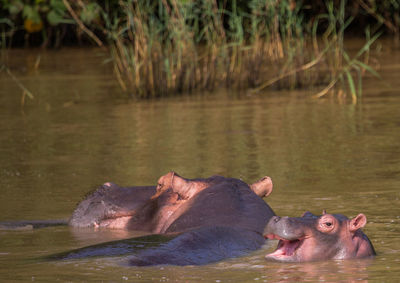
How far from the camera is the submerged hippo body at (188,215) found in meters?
4.10

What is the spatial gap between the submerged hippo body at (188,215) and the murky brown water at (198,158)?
0.10m

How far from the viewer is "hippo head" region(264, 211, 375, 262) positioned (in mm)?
3980

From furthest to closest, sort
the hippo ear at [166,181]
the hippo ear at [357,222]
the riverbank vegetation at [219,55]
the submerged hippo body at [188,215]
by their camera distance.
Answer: the riverbank vegetation at [219,55] → the hippo ear at [166,181] → the submerged hippo body at [188,215] → the hippo ear at [357,222]

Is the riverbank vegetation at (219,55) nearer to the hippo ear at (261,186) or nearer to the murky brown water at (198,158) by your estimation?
the murky brown water at (198,158)

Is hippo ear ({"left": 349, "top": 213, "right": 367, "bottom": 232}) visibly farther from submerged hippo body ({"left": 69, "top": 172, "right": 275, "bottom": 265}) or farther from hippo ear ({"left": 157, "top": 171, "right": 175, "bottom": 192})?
hippo ear ({"left": 157, "top": 171, "right": 175, "bottom": 192})

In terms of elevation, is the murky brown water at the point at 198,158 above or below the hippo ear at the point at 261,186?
below

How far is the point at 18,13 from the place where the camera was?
1669 centimetres

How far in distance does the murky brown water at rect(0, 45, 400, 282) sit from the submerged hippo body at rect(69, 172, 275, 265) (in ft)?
0.32

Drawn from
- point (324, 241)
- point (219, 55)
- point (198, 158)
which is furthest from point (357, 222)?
point (219, 55)

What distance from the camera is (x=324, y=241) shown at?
403 centimetres

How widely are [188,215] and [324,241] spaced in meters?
0.81

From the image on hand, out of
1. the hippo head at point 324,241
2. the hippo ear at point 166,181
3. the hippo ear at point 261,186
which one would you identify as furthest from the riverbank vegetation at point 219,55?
the hippo head at point 324,241

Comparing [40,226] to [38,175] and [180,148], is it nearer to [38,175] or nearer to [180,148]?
[38,175]

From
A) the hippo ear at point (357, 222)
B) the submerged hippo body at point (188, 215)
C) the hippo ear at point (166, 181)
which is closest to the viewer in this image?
the hippo ear at point (357, 222)
